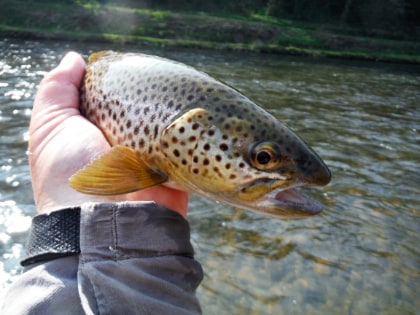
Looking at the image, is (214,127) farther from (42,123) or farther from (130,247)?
(42,123)

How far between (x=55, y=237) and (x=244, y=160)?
944 millimetres

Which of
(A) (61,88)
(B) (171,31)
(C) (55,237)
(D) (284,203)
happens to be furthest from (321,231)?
(B) (171,31)

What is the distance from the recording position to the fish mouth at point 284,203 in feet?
7.04

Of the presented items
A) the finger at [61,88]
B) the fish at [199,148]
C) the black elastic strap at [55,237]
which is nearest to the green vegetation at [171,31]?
the finger at [61,88]

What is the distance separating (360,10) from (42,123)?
4203cm

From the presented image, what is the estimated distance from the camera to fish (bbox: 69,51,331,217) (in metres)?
2.20

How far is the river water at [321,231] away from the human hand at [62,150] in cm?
260

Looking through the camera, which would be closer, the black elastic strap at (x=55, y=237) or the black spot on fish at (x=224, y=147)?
the black elastic strap at (x=55, y=237)

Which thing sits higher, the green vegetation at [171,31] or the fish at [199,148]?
the fish at [199,148]

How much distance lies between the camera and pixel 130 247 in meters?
1.88

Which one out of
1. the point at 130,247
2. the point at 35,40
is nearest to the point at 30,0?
the point at 35,40

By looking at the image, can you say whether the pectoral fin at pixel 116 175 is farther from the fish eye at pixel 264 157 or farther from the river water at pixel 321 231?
→ the river water at pixel 321 231

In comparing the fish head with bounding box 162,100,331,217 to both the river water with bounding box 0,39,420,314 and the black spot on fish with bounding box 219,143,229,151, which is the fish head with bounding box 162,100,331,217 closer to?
the black spot on fish with bounding box 219,143,229,151

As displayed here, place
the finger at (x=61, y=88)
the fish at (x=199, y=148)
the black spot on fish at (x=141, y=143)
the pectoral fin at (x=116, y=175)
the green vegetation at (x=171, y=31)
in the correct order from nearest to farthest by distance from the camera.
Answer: the pectoral fin at (x=116, y=175) → the fish at (x=199, y=148) → the black spot on fish at (x=141, y=143) → the finger at (x=61, y=88) → the green vegetation at (x=171, y=31)
